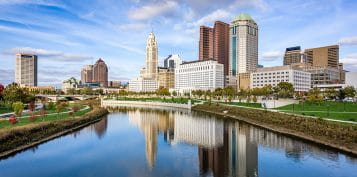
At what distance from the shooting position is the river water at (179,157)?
2580 cm

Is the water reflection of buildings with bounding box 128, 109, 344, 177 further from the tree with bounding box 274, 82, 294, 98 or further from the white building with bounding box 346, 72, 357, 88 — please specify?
the white building with bounding box 346, 72, 357, 88

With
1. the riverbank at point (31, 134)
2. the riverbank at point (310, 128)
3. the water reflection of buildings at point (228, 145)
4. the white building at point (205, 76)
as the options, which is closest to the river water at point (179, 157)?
the water reflection of buildings at point (228, 145)

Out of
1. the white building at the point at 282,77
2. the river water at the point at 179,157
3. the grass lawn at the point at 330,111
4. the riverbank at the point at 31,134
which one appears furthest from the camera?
the white building at the point at 282,77

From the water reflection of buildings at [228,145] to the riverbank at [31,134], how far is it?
516 inches

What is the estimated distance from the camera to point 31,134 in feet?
119

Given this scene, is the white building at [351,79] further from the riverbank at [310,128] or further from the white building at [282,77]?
the riverbank at [310,128]

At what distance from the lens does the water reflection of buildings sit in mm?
27500

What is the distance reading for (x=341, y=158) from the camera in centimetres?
2944

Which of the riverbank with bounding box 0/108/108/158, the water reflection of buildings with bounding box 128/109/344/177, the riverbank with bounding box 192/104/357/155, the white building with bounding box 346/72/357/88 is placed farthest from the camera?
the white building with bounding box 346/72/357/88

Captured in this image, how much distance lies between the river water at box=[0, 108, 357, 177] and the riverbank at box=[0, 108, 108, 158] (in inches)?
48.3

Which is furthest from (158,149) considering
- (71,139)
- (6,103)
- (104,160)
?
(6,103)

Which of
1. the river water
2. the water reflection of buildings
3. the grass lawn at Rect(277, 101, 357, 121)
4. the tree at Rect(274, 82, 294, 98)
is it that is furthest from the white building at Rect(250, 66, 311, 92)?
the river water

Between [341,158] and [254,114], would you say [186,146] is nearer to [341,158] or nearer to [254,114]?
[341,158]

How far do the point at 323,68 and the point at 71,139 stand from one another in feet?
525
